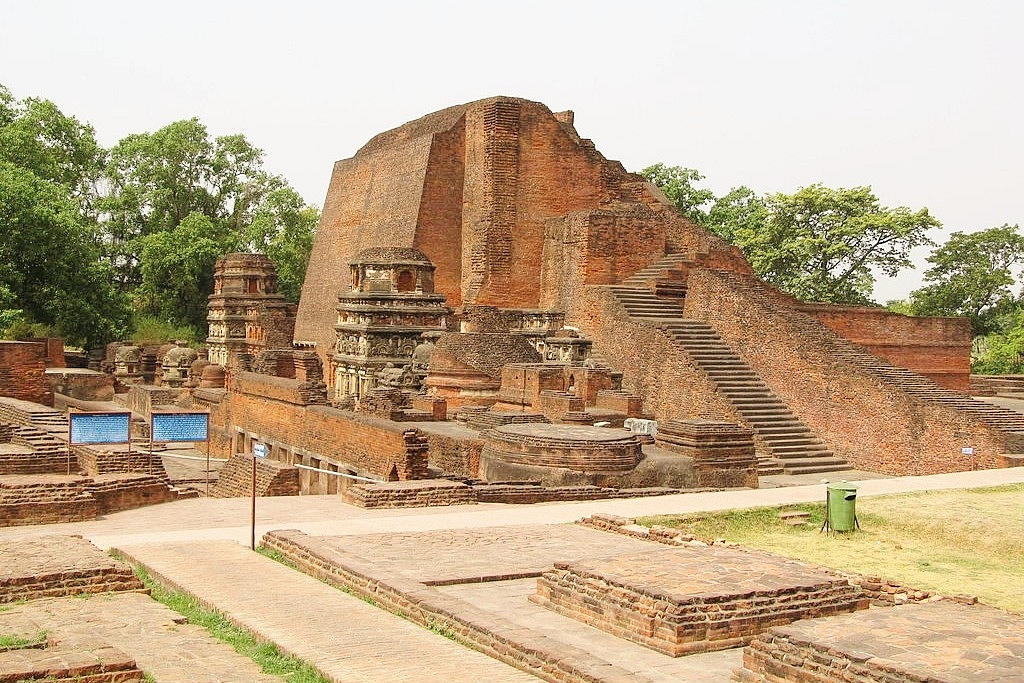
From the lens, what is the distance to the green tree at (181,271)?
39906 mm

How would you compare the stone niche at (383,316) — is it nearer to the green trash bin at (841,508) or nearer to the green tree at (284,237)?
the green trash bin at (841,508)

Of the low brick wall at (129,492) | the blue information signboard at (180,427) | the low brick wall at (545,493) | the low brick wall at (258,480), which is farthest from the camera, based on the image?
the blue information signboard at (180,427)

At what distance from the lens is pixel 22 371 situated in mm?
19500

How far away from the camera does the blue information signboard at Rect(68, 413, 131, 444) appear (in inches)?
502

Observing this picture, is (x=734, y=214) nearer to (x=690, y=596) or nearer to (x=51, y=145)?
(x=51, y=145)

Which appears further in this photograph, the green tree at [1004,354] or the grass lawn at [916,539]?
the green tree at [1004,354]

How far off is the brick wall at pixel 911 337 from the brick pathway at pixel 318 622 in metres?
16.3

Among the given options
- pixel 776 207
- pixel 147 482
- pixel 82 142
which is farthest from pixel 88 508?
pixel 82 142

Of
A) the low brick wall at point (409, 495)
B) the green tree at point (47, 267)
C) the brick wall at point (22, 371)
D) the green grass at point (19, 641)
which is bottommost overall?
the green grass at point (19, 641)

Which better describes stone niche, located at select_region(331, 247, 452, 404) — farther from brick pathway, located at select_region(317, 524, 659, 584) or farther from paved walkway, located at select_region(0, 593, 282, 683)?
paved walkway, located at select_region(0, 593, 282, 683)

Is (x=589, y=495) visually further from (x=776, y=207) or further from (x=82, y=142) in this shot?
(x=82, y=142)

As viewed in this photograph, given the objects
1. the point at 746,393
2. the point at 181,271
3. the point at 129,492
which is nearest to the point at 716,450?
the point at 746,393

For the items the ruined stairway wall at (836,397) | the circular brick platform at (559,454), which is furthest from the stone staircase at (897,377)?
the circular brick platform at (559,454)

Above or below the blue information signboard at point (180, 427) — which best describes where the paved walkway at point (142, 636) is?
below
